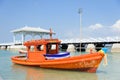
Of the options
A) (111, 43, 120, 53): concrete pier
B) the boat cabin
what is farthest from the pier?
the boat cabin

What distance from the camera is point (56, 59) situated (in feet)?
59.6

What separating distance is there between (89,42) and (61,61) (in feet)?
145

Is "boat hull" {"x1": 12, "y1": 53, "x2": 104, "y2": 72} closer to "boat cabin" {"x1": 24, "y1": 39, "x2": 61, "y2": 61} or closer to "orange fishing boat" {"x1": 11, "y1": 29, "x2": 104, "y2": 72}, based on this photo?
"orange fishing boat" {"x1": 11, "y1": 29, "x2": 104, "y2": 72}

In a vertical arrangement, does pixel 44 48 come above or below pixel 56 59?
above

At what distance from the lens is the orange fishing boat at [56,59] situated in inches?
656

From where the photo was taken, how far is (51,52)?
66.5ft

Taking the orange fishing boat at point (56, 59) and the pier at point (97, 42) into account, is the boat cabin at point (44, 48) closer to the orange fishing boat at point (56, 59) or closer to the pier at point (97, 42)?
the orange fishing boat at point (56, 59)

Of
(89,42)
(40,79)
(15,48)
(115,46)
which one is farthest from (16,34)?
(40,79)

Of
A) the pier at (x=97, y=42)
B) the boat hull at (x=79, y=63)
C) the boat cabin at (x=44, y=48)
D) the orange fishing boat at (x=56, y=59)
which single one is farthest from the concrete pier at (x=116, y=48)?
the boat hull at (x=79, y=63)

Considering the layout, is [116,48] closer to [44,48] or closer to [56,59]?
[44,48]

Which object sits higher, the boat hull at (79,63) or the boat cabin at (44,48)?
the boat cabin at (44,48)

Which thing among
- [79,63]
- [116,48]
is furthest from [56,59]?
[116,48]

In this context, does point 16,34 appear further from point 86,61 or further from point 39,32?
point 86,61

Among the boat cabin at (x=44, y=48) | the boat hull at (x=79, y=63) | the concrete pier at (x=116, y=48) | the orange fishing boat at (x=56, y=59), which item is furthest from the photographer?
the concrete pier at (x=116, y=48)
